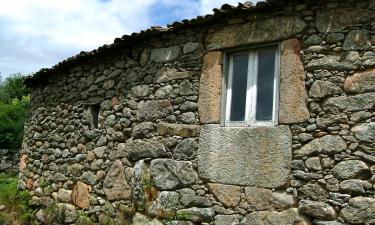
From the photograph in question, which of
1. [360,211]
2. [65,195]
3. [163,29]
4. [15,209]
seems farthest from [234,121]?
[15,209]

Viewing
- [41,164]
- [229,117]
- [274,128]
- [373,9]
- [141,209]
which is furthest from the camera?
[41,164]

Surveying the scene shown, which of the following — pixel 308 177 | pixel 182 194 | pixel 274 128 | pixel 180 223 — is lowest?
pixel 180 223

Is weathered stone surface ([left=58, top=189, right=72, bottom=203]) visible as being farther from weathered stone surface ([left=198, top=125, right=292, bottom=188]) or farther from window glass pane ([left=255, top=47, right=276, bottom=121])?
window glass pane ([left=255, top=47, right=276, bottom=121])

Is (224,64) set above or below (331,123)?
above

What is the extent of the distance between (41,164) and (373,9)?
5.99m

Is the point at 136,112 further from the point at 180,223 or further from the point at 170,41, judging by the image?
the point at 180,223

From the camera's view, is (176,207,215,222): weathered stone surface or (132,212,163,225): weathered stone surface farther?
(132,212,163,225): weathered stone surface

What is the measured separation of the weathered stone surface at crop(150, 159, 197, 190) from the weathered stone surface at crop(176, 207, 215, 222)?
12.2 inches

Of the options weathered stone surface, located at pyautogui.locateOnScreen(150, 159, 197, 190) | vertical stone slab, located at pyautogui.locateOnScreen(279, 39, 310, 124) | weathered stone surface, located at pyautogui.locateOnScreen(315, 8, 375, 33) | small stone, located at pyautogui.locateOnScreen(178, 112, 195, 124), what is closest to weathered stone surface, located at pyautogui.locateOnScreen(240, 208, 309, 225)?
weathered stone surface, located at pyautogui.locateOnScreen(150, 159, 197, 190)

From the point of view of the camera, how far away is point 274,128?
460 cm

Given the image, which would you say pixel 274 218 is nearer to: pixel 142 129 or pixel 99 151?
pixel 142 129

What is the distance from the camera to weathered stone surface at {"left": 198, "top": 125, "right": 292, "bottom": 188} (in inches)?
177

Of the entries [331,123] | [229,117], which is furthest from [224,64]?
[331,123]

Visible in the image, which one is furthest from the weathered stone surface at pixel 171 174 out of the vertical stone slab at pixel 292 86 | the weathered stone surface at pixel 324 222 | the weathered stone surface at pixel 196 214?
the weathered stone surface at pixel 324 222
